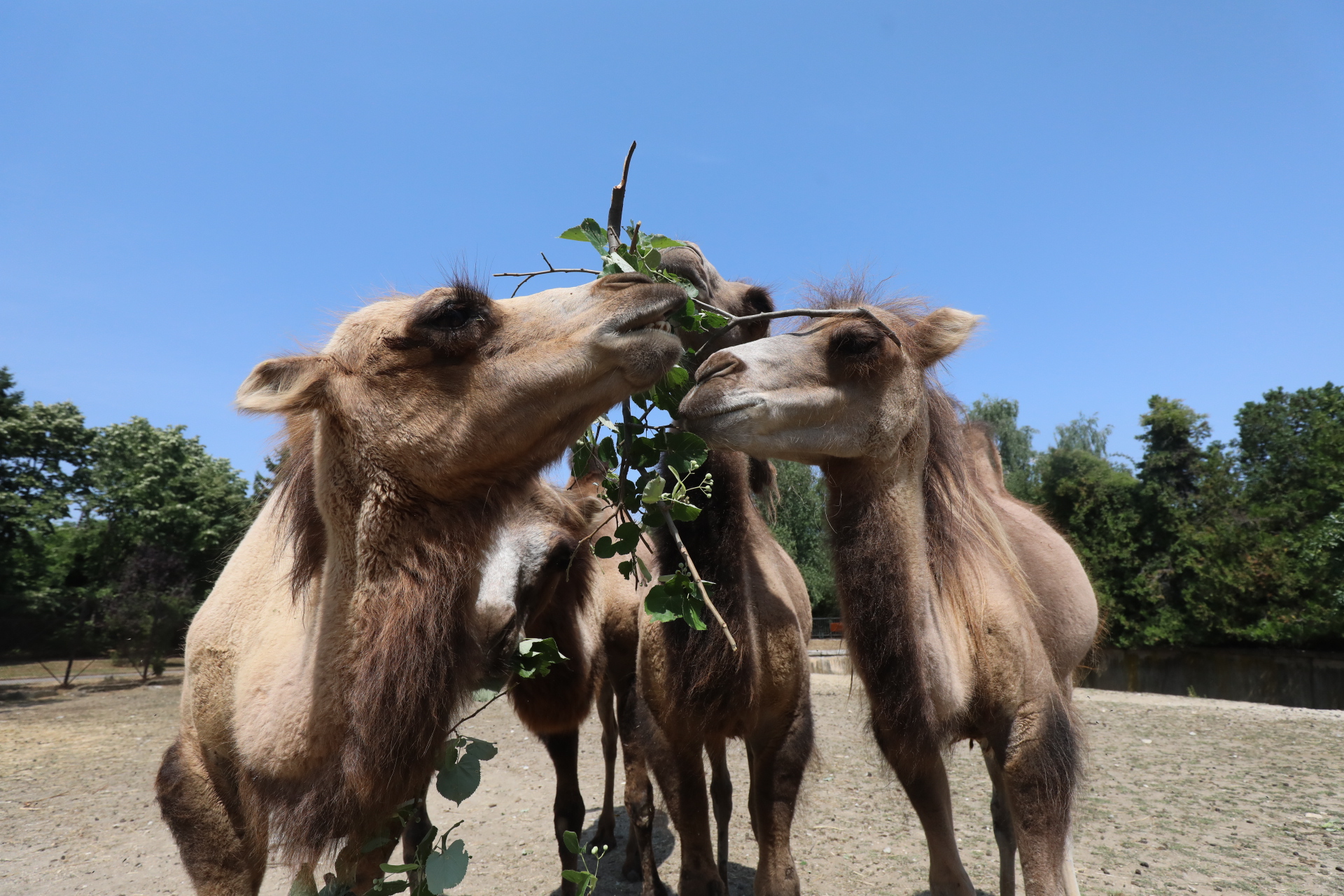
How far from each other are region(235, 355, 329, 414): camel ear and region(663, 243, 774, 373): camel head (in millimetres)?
1603

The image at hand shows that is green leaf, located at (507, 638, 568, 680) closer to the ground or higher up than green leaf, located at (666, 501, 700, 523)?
closer to the ground

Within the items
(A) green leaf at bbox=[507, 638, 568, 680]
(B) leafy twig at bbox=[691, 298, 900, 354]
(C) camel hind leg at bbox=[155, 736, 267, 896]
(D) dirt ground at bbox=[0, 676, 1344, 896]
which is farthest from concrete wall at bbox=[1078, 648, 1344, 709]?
(C) camel hind leg at bbox=[155, 736, 267, 896]

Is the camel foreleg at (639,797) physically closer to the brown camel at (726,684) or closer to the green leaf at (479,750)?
the brown camel at (726,684)

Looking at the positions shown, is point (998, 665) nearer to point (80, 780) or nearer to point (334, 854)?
point (334, 854)

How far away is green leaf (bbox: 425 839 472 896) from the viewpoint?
7.04 ft

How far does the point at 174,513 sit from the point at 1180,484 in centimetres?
3404

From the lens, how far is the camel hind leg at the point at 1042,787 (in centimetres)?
271

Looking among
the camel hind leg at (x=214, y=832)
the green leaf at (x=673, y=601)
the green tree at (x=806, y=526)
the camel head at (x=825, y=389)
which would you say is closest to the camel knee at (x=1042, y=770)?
the green tree at (x=806, y=526)

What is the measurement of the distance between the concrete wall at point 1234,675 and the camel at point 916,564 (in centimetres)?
1735

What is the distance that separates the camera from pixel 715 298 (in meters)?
3.63

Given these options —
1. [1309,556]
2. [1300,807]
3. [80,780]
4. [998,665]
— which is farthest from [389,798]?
[1309,556]

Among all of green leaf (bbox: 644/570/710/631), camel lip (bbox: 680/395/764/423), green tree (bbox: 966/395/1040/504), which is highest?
green tree (bbox: 966/395/1040/504)

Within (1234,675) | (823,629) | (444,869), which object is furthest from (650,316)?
(1234,675)

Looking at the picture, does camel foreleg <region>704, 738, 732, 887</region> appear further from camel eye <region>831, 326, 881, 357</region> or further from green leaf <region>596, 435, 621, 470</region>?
camel eye <region>831, 326, 881, 357</region>
